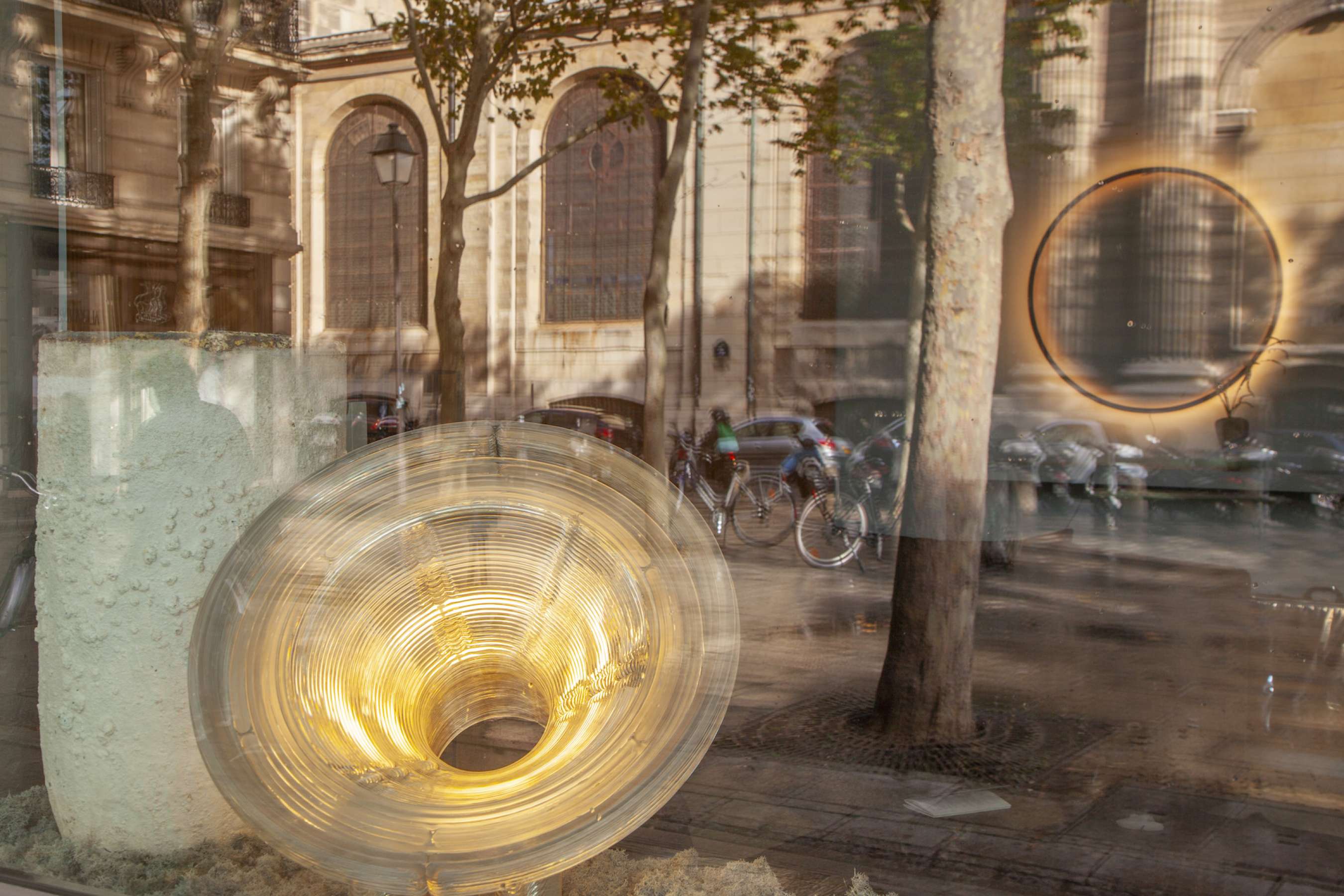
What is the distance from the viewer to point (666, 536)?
88.2 inches

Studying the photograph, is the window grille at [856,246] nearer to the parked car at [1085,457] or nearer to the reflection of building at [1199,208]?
the reflection of building at [1199,208]

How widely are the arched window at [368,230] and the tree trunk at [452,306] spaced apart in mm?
54

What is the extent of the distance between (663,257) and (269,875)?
1750 millimetres

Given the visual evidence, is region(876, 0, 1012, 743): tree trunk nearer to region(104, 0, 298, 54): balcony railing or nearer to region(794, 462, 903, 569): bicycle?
region(794, 462, 903, 569): bicycle

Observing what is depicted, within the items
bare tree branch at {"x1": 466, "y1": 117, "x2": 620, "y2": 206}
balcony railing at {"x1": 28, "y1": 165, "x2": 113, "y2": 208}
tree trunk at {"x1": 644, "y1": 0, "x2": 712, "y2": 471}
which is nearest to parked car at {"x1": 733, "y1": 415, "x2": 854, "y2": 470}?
tree trunk at {"x1": 644, "y1": 0, "x2": 712, "y2": 471}

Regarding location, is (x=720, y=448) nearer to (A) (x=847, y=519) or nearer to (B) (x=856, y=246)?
(A) (x=847, y=519)

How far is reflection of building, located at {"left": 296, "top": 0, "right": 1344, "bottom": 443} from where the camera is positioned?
269cm

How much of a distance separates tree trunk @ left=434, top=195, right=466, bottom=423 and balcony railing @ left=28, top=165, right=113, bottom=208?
3.12 ft

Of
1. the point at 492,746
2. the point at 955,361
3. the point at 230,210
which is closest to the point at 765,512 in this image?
the point at 955,361

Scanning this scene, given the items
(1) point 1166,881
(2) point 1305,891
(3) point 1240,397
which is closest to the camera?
(2) point 1305,891

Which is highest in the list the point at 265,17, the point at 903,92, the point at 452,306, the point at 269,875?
the point at 265,17

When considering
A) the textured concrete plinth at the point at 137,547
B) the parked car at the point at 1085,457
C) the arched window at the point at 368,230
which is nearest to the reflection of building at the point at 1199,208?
the parked car at the point at 1085,457

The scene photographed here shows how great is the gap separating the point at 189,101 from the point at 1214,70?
2522mm

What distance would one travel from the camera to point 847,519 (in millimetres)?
3125
